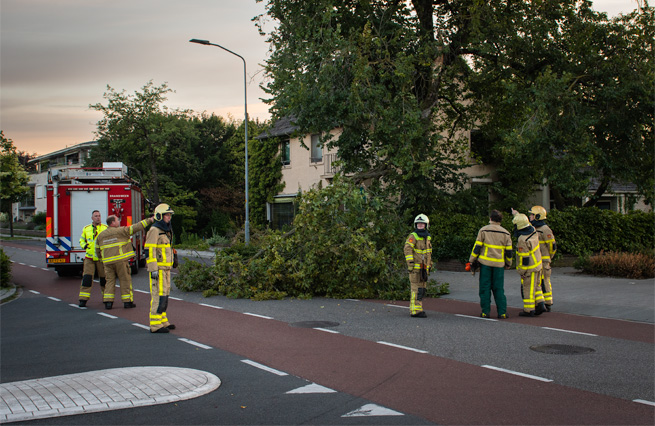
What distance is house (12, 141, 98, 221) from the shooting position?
227 feet

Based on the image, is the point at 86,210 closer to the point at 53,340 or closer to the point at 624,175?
the point at 53,340

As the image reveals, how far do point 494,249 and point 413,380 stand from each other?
4714 mm

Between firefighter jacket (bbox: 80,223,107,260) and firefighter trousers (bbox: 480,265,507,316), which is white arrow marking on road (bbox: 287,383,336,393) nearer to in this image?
firefighter trousers (bbox: 480,265,507,316)

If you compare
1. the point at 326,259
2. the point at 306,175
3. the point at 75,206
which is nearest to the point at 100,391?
the point at 326,259

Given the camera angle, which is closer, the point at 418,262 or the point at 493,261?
the point at 493,261

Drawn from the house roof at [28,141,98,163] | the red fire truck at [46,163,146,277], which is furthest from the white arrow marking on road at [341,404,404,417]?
the house roof at [28,141,98,163]

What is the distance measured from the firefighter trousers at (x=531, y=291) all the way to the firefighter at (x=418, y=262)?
1750 millimetres

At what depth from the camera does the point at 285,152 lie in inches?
1416

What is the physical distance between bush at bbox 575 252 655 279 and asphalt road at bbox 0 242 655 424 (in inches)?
255

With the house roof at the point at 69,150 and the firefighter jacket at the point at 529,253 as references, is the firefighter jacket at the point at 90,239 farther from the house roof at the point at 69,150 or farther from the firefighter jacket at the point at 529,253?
the house roof at the point at 69,150

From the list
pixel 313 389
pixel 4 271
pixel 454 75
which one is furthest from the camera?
pixel 454 75

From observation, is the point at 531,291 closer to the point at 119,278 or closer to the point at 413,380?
the point at 413,380

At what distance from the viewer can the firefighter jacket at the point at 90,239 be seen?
42.7 ft

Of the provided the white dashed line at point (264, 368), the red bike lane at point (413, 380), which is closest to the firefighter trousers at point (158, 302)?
the red bike lane at point (413, 380)
